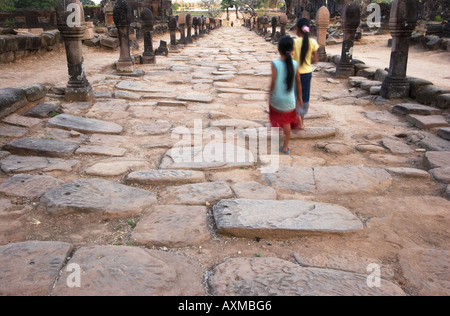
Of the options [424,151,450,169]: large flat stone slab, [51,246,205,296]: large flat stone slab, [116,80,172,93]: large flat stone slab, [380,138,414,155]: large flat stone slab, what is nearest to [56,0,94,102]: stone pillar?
[116,80,172,93]: large flat stone slab

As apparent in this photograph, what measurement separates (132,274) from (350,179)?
2.04 metres

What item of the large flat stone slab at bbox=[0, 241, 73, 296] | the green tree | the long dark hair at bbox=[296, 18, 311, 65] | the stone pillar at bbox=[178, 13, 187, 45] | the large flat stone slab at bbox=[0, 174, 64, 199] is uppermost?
the green tree

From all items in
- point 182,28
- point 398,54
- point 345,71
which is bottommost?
point 345,71

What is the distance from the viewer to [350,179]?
3.03 m

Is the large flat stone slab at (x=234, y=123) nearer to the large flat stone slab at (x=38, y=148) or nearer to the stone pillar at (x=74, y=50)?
the large flat stone slab at (x=38, y=148)

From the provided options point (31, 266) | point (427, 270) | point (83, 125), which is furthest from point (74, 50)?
point (427, 270)

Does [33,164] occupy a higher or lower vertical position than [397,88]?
lower

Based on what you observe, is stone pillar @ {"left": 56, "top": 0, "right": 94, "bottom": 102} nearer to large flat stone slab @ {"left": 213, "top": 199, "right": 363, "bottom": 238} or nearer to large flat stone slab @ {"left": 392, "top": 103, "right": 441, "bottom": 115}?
large flat stone slab @ {"left": 213, "top": 199, "right": 363, "bottom": 238}

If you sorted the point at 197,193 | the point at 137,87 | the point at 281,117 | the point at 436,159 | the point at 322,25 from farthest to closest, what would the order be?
the point at 322,25, the point at 137,87, the point at 281,117, the point at 436,159, the point at 197,193

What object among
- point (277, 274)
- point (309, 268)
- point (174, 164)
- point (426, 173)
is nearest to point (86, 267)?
point (277, 274)

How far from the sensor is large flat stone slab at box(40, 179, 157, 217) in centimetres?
242

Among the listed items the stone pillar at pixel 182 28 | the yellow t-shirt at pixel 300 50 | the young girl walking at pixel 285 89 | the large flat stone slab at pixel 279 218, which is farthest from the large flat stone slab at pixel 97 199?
the stone pillar at pixel 182 28

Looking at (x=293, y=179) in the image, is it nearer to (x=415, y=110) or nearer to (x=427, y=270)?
(x=427, y=270)

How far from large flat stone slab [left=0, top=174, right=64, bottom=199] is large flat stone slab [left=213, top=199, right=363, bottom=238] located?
4.49 ft
